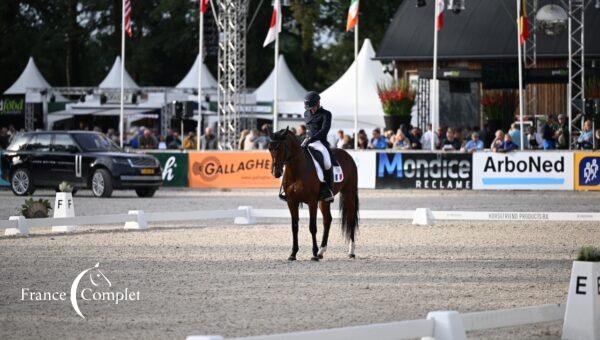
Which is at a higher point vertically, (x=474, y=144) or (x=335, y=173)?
(x=474, y=144)

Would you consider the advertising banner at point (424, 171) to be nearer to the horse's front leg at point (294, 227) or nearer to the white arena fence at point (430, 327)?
the horse's front leg at point (294, 227)

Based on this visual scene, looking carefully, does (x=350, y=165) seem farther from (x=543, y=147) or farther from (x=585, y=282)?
(x=543, y=147)

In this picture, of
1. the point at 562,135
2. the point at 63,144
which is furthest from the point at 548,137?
the point at 63,144

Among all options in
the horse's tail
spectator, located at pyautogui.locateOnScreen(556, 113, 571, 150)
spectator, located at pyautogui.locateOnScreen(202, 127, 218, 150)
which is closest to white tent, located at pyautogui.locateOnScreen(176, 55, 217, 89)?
spectator, located at pyautogui.locateOnScreen(202, 127, 218, 150)

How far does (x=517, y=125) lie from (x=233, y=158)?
9561 millimetres

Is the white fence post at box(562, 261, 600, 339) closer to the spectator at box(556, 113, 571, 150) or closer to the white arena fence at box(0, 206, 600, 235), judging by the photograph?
the white arena fence at box(0, 206, 600, 235)

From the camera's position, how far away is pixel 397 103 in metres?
42.3

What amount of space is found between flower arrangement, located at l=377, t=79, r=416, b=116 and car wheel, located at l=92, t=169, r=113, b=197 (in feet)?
36.7

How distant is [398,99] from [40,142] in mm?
12473

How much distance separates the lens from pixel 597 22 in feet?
161

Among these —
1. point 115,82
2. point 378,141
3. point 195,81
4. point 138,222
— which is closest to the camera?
point 138,222

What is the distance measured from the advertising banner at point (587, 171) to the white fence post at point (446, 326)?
26391 millimetres

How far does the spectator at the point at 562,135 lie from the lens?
38.7 metres

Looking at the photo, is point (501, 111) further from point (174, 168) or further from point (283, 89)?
point (283, 89)
